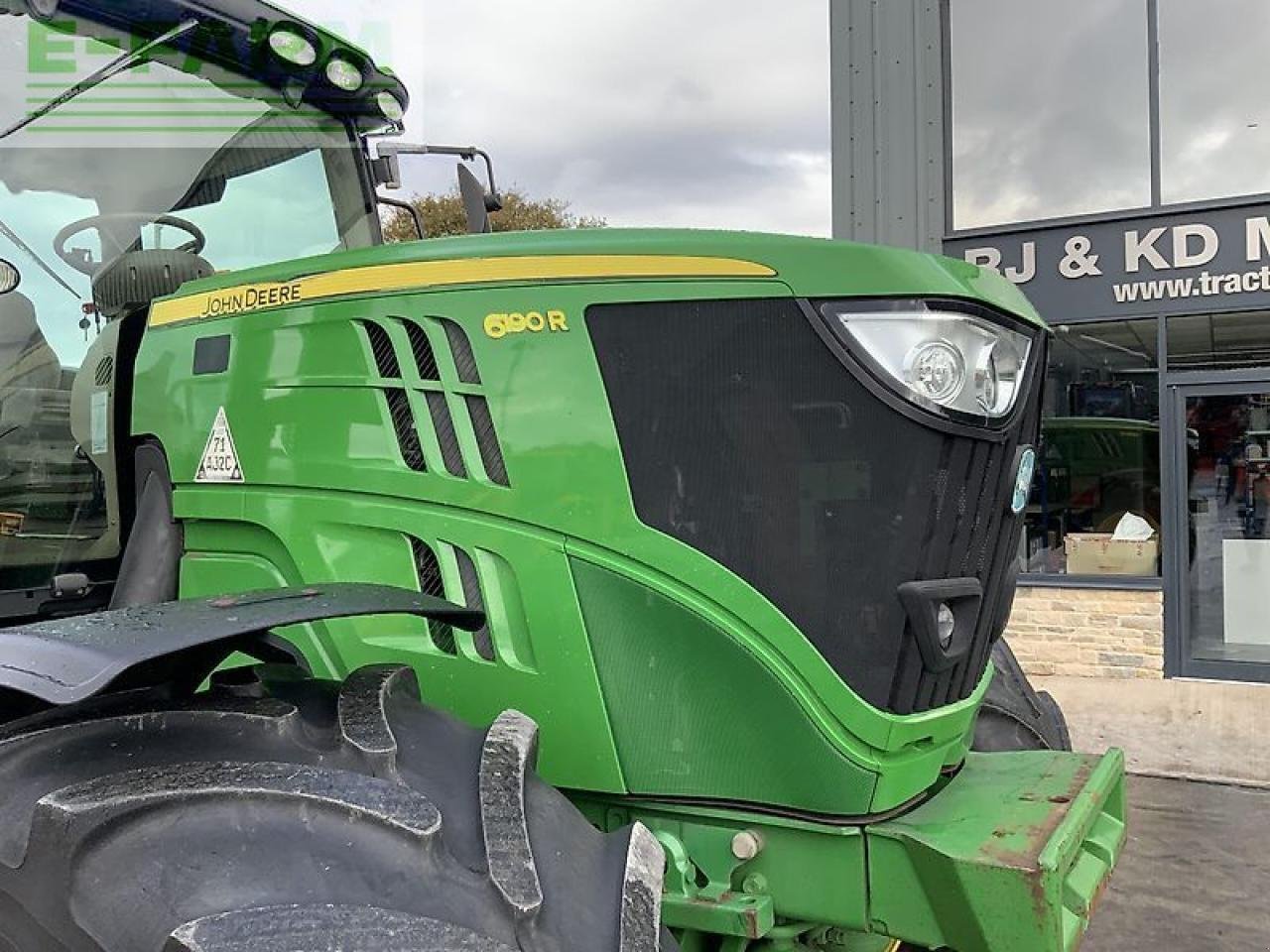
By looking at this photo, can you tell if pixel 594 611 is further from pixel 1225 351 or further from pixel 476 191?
pixel 1225 351

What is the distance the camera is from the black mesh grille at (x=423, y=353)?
6.66 ft

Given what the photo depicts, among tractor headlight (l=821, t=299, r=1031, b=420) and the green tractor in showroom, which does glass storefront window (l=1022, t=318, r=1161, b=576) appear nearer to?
the green tractor in showroom

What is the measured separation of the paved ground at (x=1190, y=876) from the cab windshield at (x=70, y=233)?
11.7 feet

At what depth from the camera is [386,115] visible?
127 inches

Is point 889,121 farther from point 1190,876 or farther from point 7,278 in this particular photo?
point 7,278

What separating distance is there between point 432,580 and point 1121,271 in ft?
24.6

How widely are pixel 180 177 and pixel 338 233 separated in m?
0.51

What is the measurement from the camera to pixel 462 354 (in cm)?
201

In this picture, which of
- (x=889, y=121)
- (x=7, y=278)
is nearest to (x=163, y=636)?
(x=7, y=278)

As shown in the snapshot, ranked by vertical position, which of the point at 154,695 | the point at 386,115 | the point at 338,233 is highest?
the point at 386,115

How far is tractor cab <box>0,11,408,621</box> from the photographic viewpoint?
2547 mm

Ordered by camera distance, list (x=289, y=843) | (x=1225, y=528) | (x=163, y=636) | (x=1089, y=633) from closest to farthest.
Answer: (x=289, y=843) < (x=163, y=636) < (x=1225, y=528) < (x=1089, y=633)

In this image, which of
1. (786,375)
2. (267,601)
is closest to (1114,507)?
(786,375)

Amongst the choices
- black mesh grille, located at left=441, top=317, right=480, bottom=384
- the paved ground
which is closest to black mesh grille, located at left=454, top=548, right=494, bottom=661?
black mesh grille, located at left=441, top=317, right=480, bottom=384
